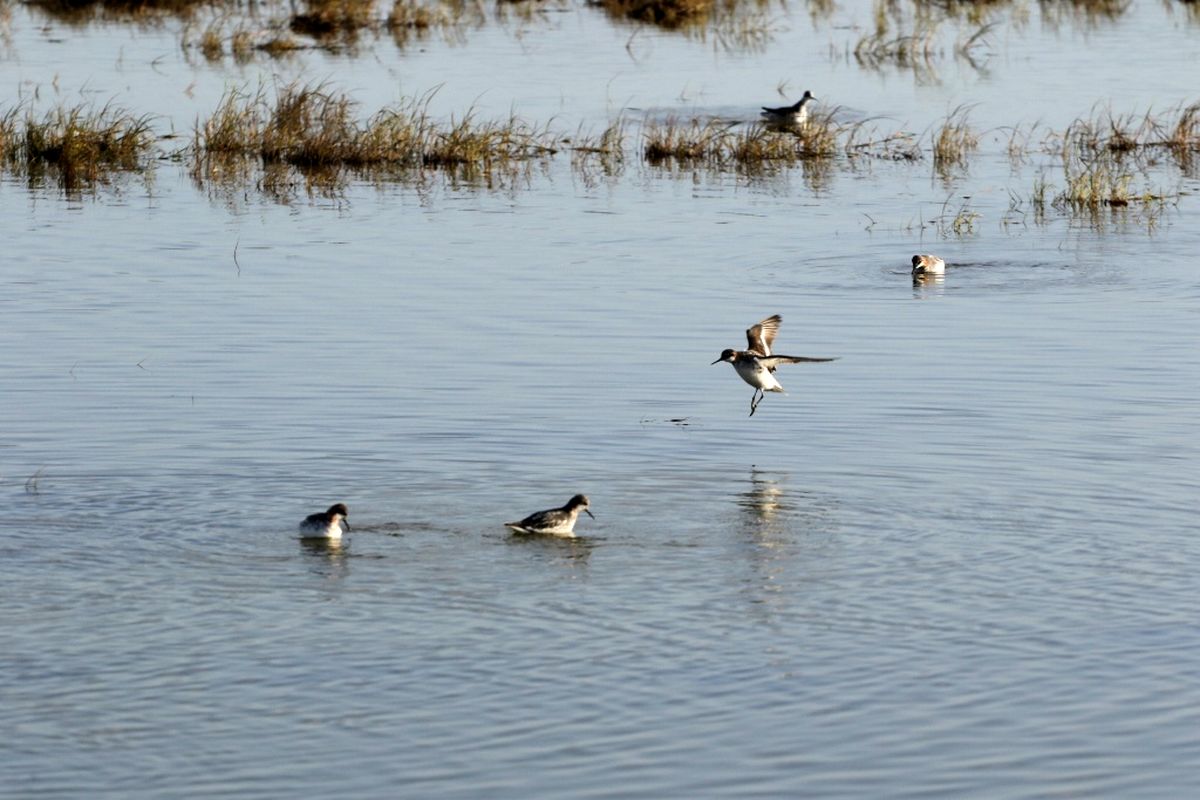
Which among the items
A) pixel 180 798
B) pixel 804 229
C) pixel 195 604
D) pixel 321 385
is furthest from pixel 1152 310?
pixel 180 798

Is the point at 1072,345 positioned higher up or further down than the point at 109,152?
further down

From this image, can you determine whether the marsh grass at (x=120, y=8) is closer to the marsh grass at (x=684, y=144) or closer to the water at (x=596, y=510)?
the marsh grass at (x=684, y=144)

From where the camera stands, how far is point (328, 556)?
35.4 ft

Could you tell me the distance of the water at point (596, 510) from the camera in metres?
8.21

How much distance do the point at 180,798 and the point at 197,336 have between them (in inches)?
395

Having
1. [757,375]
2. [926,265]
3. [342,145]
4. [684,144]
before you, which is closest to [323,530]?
[757,375]

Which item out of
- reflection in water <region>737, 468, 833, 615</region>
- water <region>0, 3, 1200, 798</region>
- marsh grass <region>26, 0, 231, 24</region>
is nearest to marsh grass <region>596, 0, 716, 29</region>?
marsh grass <region>26, 0, 231, 24</region>

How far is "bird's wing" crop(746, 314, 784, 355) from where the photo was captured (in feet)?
47.3

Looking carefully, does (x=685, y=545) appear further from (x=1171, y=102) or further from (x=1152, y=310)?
(x=1171, y=102)

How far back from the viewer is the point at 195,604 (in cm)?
997

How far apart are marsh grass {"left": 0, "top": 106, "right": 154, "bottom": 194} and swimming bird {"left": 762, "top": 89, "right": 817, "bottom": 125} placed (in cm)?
909

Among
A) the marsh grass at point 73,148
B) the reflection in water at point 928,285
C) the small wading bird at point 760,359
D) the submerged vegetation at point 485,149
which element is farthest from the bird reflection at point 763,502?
the marsh grass at point 73,148

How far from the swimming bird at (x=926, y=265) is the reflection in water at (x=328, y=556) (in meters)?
10.0

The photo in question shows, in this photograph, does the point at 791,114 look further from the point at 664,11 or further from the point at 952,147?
the point at 664,11
